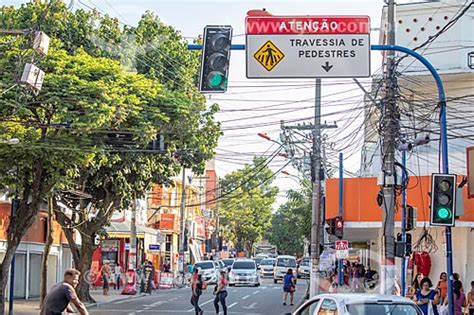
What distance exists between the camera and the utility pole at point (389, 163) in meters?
17.4

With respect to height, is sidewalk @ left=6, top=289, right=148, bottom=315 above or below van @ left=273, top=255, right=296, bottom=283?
below

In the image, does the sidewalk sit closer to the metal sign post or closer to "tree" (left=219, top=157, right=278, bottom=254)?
the metal sign post

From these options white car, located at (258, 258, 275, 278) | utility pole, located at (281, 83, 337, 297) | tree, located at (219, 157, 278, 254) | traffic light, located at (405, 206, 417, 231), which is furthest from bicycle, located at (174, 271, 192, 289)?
tree, located at (219, 157, 278, 254)

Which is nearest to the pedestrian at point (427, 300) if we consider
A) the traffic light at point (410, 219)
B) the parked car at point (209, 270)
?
the traffic light at point (410, 219)

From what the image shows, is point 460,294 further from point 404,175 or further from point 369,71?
point 369,71

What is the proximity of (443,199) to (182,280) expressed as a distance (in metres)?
41.2

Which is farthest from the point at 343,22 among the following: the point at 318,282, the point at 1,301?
the point at 318,282

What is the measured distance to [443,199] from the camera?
1638cm

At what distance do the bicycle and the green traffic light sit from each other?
3821cm

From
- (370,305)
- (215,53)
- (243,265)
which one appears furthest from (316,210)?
(243,265)

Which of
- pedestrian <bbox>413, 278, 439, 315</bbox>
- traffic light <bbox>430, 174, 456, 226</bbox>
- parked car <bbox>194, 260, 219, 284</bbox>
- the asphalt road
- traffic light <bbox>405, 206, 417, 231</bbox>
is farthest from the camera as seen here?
parked car <bbox>194, 260, 219, 284</bbox>

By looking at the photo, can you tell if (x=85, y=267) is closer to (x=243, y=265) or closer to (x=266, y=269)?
(x=243, y=265)

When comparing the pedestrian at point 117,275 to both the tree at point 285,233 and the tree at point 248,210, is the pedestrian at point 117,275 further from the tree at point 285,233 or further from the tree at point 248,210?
the tree at point 248,210

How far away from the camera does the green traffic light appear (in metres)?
16.2
